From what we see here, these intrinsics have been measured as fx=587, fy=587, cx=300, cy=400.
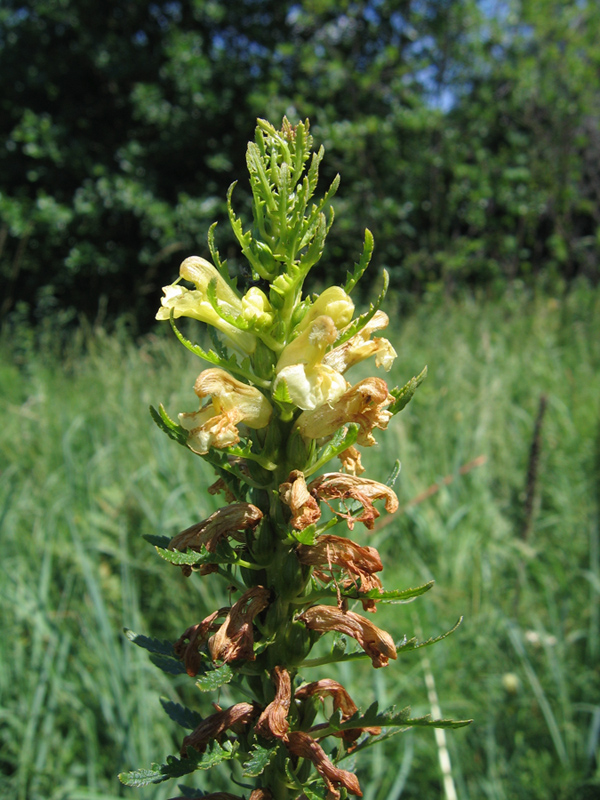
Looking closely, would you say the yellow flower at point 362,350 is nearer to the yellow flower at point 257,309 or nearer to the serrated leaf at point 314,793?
the yellow flower at point 257,309

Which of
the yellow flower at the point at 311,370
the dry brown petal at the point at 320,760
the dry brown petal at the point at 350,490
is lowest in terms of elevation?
the dry brown petal at the point at 320,760

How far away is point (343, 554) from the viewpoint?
0.83 meters


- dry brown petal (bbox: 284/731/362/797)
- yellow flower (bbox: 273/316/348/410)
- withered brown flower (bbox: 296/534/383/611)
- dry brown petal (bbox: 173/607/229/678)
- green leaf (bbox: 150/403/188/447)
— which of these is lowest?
dry brown petal (bbox: 284/731/362/797)

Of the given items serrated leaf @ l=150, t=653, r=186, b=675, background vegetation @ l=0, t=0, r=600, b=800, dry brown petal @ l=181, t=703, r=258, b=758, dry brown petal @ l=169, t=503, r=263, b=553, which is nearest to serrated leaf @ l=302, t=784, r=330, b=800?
dry brown petal @ l=181, t=703, r=258, b=758

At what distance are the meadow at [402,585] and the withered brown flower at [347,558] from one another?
118cm

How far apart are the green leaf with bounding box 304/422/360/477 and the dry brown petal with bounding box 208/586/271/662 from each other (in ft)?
0.62

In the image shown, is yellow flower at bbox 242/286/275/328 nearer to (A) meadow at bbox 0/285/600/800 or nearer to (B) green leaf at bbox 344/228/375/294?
(B) green leaf at bbox 344/228/375/294

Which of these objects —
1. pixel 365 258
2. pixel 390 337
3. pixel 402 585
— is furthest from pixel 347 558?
pixel 390 337

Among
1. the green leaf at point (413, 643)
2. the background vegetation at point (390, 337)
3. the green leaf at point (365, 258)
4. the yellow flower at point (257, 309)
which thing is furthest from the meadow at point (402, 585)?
the green leaf at point (365, 258)

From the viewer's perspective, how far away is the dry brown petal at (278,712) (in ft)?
2.54

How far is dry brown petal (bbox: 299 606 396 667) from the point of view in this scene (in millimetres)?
841

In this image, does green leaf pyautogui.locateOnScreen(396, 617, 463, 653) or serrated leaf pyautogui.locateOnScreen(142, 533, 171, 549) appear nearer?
green leaf pyautogui.locateOnScreen(396, 617, 463, 653)

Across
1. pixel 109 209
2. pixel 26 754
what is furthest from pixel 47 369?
pixel 26 754

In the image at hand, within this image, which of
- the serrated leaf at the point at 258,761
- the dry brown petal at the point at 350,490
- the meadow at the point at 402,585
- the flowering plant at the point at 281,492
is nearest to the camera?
the serrated leaf at the point at 258,761
